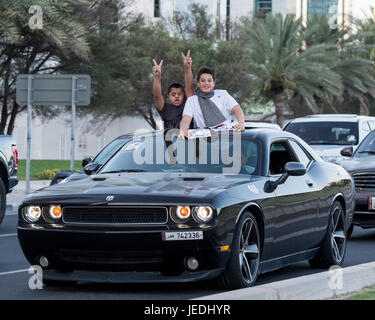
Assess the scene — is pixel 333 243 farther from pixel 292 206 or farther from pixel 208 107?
pixel 208 107

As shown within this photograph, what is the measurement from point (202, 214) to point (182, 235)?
23 centimetres

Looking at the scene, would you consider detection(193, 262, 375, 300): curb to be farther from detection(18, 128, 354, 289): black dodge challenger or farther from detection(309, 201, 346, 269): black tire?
detection(309, 201, 346, 269): black tire

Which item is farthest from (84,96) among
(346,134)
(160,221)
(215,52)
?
(215,52)

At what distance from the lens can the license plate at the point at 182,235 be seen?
294 inches

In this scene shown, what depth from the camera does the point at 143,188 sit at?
25.5 ft

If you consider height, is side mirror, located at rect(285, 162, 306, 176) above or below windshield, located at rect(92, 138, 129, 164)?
above

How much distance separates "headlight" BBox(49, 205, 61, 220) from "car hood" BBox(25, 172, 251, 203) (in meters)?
0.06

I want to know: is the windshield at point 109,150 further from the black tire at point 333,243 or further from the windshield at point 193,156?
the windshield at point 193,156

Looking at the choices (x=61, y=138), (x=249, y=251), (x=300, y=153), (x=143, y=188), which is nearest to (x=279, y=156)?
(x=300, y=153)

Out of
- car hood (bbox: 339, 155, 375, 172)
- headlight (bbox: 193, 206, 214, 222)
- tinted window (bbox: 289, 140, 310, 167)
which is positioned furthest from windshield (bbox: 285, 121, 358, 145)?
headlight (bbox: 193, 206, 214, 222)

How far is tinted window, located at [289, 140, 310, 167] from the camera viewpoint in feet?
32.3

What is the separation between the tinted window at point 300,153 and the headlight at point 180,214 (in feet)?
8.42

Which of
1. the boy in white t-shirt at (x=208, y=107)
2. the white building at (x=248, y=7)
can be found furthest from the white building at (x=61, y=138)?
the boy in white t-shirt at (x=208, y=107)
